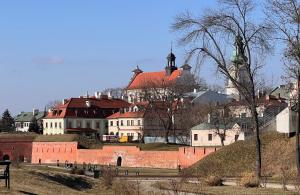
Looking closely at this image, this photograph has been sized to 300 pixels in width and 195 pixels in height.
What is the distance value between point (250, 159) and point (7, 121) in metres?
105

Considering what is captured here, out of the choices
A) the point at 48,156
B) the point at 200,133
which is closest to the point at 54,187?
the point at 200,133

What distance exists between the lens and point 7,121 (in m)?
147

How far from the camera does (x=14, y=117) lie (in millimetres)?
161125

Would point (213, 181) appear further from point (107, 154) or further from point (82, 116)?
point (82, 116)

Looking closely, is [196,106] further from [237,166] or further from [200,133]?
[237,166]

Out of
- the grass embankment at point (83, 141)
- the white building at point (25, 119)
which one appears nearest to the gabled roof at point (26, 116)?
the white building at point (25, 119)

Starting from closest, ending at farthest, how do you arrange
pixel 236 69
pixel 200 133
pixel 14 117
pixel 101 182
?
pixel 101 182, pixel 236 69, pixel 200 133, pixel 14 117

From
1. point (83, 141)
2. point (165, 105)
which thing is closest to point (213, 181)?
point (83, 141)

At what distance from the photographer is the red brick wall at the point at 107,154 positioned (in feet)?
212

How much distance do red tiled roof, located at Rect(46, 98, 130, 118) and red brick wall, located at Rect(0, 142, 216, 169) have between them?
23.7 m

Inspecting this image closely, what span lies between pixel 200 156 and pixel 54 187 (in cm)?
3232

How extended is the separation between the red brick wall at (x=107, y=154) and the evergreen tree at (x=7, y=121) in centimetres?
4691

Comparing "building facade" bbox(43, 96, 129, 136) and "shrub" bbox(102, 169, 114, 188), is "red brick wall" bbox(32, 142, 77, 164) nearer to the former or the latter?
"building facade" bbox(43, 96, 129, 136)

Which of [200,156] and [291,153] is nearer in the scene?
[291,153]
